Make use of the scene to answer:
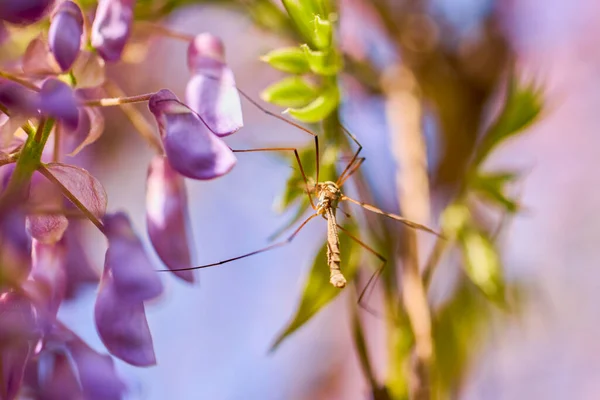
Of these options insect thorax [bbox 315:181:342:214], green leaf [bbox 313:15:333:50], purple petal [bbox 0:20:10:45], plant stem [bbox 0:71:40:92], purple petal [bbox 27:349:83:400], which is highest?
green leaf [bbox 313:15:333:50]

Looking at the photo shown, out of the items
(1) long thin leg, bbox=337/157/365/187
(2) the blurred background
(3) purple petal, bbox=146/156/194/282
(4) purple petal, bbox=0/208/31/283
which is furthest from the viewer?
(2) the blurred background

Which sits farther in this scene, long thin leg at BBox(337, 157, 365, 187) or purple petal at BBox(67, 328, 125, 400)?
long thin leg at BBox(337, 157, 365, 187)

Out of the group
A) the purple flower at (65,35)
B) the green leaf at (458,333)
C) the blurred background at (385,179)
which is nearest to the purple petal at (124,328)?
the purple flower at (65,35)

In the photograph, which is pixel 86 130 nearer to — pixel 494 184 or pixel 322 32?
pixel 322 32

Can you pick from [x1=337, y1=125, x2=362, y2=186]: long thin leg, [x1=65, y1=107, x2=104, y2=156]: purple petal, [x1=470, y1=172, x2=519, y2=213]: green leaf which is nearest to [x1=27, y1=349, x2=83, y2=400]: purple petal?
[x1=65, y1=107, x2=104, y2=156]: purple petal

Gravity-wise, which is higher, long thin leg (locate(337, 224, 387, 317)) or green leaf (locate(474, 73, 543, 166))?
green leaf (locate(474, 73, 543, 166))

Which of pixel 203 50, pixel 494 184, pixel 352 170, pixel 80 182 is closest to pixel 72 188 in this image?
pixel 80 182

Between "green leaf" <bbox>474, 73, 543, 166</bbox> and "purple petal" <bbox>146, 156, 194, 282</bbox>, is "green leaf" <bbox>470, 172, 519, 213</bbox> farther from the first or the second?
"purple petal" <bbox>146, 156, 194, 282</bbox>

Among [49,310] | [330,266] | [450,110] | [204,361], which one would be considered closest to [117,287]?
[49,310]
